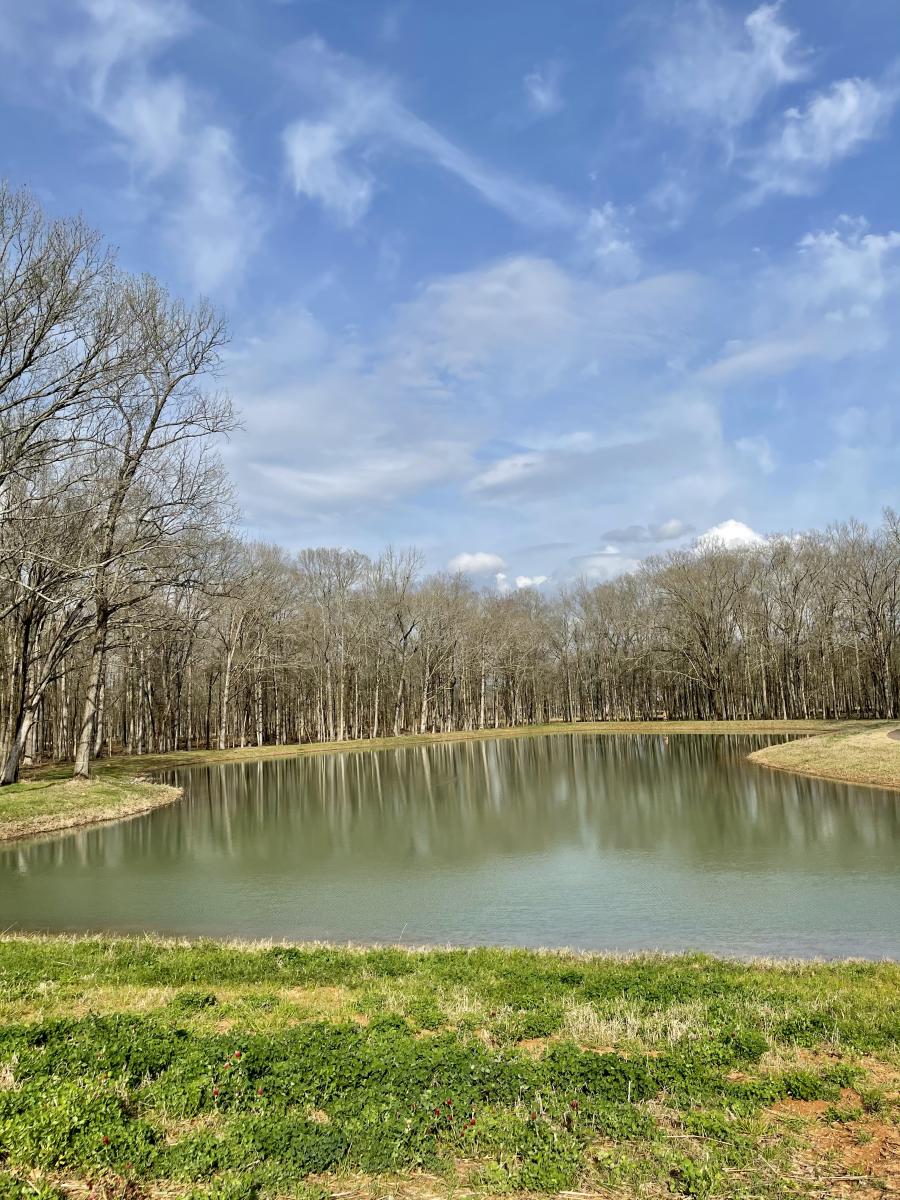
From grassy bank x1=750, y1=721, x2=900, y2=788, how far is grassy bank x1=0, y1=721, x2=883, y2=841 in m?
1.55

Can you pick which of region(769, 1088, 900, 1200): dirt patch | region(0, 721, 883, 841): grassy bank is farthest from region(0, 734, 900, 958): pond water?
region(769, 1088, 900, 1200): dirt patch

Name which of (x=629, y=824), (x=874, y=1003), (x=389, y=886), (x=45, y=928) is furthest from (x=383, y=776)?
(x=874, y=1003)

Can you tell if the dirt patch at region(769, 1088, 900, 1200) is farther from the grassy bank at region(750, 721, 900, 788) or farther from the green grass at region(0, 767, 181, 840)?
the grassy bank at region(750, 721, 900, 788)

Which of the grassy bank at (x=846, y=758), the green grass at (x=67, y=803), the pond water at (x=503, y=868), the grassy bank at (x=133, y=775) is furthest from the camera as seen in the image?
the grassy bank at (x=846, y=758)

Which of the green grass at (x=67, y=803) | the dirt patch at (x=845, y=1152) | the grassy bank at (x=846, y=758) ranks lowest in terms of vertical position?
the grassy bank at (x=846, y=758)

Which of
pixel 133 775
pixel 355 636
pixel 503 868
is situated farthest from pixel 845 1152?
pixel 355 636

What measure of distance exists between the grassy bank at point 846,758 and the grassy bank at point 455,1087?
22.9 meters

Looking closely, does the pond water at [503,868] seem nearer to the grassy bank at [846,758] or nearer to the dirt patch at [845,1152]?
the grassy bank at [846,758]

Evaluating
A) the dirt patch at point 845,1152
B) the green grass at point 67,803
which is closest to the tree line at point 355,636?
the green grass at point 67,803

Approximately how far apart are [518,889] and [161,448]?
2119 centimetres

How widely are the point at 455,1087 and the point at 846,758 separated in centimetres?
3122

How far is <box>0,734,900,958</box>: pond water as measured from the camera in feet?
37.3

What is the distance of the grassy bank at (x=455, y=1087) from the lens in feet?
13.4

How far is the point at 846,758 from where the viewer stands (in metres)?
31.1
